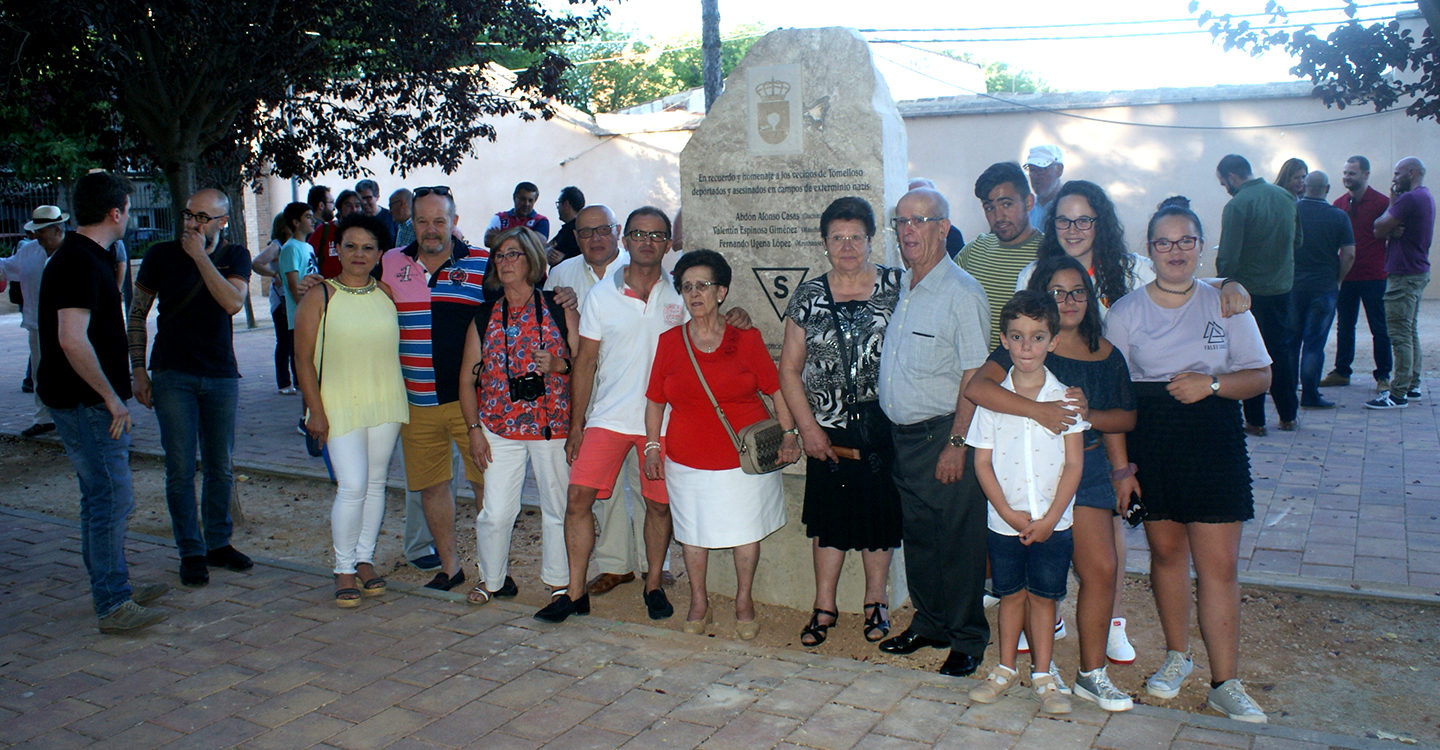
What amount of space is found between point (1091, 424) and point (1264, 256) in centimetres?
521

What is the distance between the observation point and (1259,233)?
7840 millimetres

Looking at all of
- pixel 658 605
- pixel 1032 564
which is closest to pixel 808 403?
pixel 1032 564

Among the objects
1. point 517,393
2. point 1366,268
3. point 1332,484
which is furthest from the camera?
point 1366,268

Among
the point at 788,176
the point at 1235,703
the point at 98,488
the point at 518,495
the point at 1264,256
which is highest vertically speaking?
the point at 788,176

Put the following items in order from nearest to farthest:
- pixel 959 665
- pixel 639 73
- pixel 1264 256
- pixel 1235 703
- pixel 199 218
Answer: pixel 1235 703 < pixel 959 665 < pixel 199 218 < pixel 1264 256 < pixel 639 73

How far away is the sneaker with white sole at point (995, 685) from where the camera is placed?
12.3 ft

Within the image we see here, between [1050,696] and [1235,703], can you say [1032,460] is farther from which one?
[1235,703]

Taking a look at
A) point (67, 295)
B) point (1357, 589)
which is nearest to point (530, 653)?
point (67, 295)

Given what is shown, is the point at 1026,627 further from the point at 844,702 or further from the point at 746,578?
the point at 746,578

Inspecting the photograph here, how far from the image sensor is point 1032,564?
3.77 meters

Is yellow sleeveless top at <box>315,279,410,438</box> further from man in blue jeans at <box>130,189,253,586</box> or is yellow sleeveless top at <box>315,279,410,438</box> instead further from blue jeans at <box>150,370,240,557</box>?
blue jeans at <box>150,370,240,557</box>

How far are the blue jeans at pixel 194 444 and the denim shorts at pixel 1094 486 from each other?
4265 millimetres

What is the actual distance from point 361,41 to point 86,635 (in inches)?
228

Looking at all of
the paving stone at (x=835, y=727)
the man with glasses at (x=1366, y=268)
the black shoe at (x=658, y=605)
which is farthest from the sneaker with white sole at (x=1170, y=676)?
the man with glasses at (x=1366, y=268)
